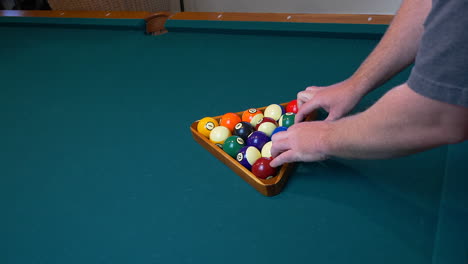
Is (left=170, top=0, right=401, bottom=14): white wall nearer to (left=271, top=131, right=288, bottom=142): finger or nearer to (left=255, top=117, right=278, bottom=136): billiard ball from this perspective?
(left=255, top=117, right=278, bottom=136): billiard ball

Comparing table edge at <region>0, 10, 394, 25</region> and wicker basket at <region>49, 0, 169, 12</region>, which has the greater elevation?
table edge at <region>0, 10, 394, 25</region>

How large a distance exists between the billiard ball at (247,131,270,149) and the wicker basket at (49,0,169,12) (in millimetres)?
2919

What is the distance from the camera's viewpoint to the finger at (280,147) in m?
0.89

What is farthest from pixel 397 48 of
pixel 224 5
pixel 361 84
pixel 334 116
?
pixel 224 5

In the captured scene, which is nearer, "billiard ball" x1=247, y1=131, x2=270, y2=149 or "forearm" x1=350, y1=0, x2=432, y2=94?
"forearm" x1=350, y1=0, x2=432, y2=94

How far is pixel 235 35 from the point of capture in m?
2.12

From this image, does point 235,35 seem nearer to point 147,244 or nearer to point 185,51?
point 185,51

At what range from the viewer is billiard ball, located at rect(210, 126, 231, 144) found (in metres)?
1.15

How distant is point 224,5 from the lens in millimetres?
4520

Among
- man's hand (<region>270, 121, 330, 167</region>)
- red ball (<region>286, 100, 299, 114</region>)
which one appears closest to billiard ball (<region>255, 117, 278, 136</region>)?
red ball (<region>286, 100, 299, 114</region>)

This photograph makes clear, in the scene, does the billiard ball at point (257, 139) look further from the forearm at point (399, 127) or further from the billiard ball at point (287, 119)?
the forearm at point (399, 127)

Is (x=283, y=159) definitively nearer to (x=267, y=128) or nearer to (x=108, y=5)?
(x=267, y=128)

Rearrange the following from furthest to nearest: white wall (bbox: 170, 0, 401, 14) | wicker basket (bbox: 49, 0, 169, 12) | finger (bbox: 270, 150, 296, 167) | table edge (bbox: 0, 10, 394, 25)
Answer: white wall (bbox: 170, 0, 401, 14) → wicker basket (bbox: 49, 0, 169, 12) → table edge (bbox: 0, 10, 394, 25) → finger (bbox: 270, 150, 296, 167)

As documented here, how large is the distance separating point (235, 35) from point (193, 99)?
0.80 metres
